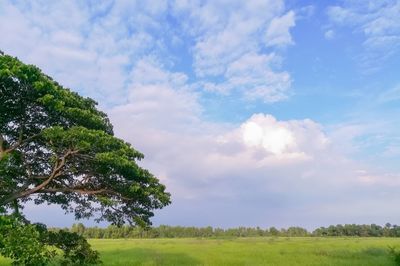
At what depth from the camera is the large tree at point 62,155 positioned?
526 inches

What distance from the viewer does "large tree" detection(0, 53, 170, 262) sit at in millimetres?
13352

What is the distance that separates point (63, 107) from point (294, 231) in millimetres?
148789

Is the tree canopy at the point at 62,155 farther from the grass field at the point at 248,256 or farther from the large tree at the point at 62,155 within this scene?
the grass field at the point at 248,256

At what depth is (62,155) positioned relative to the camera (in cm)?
1461

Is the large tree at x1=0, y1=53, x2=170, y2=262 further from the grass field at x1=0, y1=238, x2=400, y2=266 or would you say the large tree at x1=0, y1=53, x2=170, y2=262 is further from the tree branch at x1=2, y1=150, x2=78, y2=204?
the grass field at x1=0, y1=238, x2=400, y2=266

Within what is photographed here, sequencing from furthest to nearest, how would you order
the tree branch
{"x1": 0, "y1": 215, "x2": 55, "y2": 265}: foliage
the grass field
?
the grass field < the tree branch < {"x1": 0, "y1": 215, "x2": 55, "y2": 265}: foliage

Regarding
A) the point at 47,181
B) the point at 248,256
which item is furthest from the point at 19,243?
the point at 248,256

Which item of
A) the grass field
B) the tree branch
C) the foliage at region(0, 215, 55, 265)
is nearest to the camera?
the foliage at region(0, 215, 55, 265)

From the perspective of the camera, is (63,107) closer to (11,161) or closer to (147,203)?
(11,161)

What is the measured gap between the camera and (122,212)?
1596 centimetres

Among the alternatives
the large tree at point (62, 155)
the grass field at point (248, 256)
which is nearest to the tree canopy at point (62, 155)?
the large tree at point (62, 155)

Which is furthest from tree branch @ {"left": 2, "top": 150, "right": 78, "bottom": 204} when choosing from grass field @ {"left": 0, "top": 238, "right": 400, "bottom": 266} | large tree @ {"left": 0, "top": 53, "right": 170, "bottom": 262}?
grass field @ {"left": 0, "top": 238, "right": 400, "bottom": 266}

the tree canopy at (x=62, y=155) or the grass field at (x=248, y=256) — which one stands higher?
the tree canopy at (x=62, y=155)

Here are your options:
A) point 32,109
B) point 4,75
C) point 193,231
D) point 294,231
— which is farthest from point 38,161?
point 294,231
